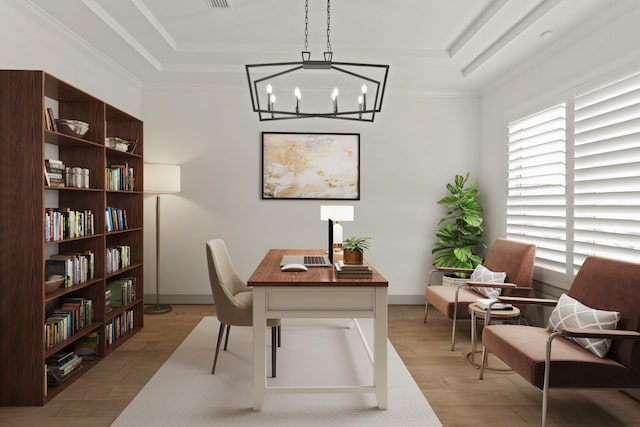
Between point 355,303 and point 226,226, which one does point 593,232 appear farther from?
point 226,226

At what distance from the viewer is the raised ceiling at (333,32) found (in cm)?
354

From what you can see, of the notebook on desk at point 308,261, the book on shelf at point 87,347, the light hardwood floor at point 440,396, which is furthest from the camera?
the book on shelf at point 87,347

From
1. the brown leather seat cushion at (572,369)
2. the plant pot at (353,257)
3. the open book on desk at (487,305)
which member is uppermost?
the plant pot at (353,257)

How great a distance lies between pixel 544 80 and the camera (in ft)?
13.8

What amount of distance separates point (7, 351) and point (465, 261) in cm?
438

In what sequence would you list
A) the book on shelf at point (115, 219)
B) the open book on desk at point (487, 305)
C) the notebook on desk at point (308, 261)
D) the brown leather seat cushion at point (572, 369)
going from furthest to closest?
the book on shelf at point (115, 219) → the open book on desk at point (487, 305) → the notebook on desk at point (308, 261) → the brown leather seat cushion at point (572, 369)

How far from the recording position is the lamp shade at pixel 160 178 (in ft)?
16.7

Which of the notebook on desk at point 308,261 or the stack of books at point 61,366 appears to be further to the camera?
the notebook on desk at point 308,261

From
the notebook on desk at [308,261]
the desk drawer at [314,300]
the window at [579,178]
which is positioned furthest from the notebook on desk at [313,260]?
the window at [579,178]

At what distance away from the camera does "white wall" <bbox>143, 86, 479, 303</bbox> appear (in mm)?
5609

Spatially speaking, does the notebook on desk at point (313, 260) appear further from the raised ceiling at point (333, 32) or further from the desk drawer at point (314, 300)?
the raised ceiling at point (333, 32)

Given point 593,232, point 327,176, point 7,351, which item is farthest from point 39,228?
point 593,232

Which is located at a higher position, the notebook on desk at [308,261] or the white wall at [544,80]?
the white wall at [544,80]

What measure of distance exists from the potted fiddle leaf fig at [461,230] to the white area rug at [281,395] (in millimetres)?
1653
